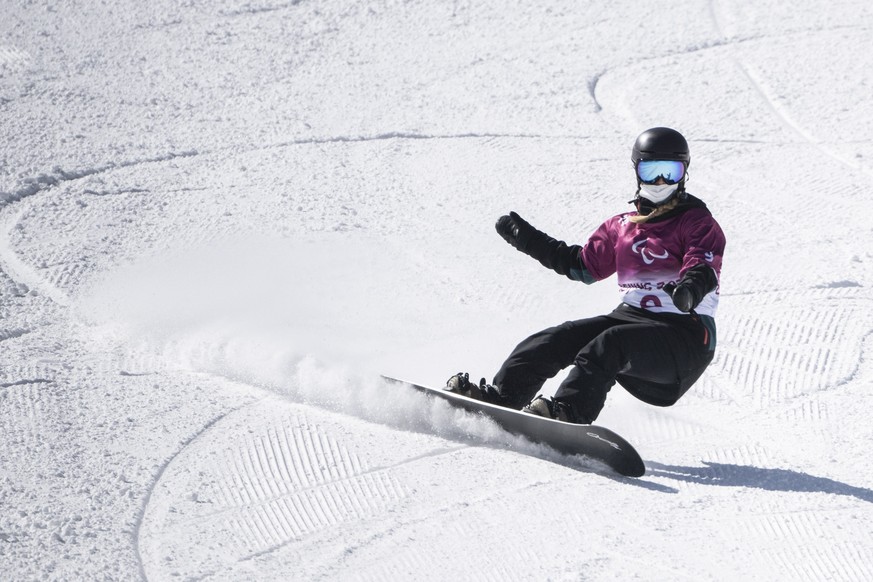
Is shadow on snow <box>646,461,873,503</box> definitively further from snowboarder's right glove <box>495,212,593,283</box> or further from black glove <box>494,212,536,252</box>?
black glove <box>494,212,536,252</box>

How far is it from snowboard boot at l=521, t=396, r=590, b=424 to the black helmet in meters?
1.07

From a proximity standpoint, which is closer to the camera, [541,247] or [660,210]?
[660,210]

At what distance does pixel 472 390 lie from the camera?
4.55m

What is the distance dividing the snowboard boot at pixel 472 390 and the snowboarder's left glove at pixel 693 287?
2.87 feet

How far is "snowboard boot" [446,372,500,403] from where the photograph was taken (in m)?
4.54

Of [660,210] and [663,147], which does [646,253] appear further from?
[663,147]

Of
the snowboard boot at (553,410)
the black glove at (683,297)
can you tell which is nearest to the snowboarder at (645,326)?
the snowboard boot at (553,410)

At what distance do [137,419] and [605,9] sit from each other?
660cm

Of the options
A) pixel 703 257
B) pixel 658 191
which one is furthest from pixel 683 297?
pixel 658 191

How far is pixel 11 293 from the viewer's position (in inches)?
229

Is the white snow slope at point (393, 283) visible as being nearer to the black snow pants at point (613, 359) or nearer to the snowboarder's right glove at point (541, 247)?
the black snow pants at point (613, 359)

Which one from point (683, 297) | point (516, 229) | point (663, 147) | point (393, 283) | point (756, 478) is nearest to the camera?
point (683, 297)

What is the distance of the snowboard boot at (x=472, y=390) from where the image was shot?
454cm

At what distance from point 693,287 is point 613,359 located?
46 centimetres
